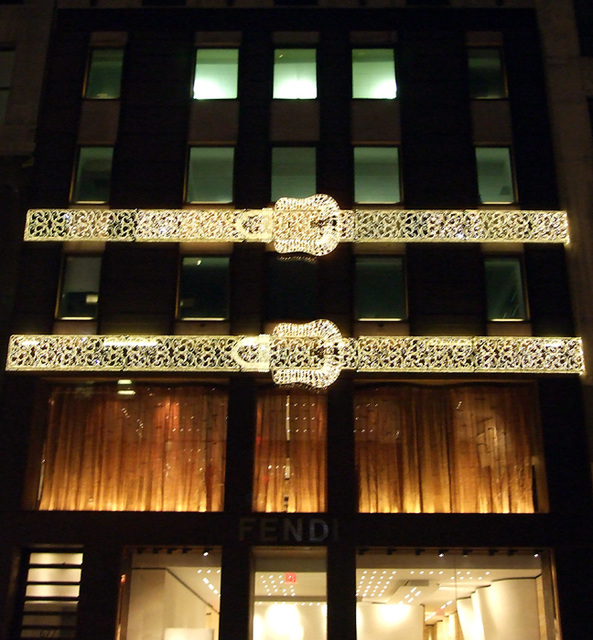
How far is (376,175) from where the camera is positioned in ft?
74.0

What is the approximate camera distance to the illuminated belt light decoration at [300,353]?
2030cm

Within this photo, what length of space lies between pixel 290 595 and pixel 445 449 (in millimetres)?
5098

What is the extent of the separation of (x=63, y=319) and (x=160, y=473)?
15.3 feet

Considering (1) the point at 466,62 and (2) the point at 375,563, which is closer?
(2) the point at 375,563

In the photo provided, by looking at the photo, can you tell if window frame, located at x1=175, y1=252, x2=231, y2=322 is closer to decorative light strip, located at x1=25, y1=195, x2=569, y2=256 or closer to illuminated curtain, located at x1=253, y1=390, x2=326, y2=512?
decorative light strip, located at x1=25, y1=195, x2=569, y2=256

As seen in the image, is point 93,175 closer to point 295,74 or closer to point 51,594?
point 295,74

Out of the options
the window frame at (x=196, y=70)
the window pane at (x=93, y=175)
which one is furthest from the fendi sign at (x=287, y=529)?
the window frame at (x=196, y=70)

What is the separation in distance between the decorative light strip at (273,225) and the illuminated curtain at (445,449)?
13.1ft

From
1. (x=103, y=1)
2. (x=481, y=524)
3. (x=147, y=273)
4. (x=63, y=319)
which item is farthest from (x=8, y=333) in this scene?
(x=481, y=524)

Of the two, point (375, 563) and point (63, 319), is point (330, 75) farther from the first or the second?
point (375, 563)

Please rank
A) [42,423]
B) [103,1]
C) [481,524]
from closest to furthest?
[481,524] < [42,423] < [103,1]

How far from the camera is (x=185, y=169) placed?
2245 cm

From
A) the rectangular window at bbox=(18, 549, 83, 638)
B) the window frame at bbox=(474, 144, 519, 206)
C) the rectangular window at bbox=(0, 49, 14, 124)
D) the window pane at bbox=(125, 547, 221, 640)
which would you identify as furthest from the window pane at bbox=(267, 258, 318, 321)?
the rectangular window at bbox=(0, 49, 14, 124)

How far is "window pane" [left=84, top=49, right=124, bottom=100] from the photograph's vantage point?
2347 centimetres
